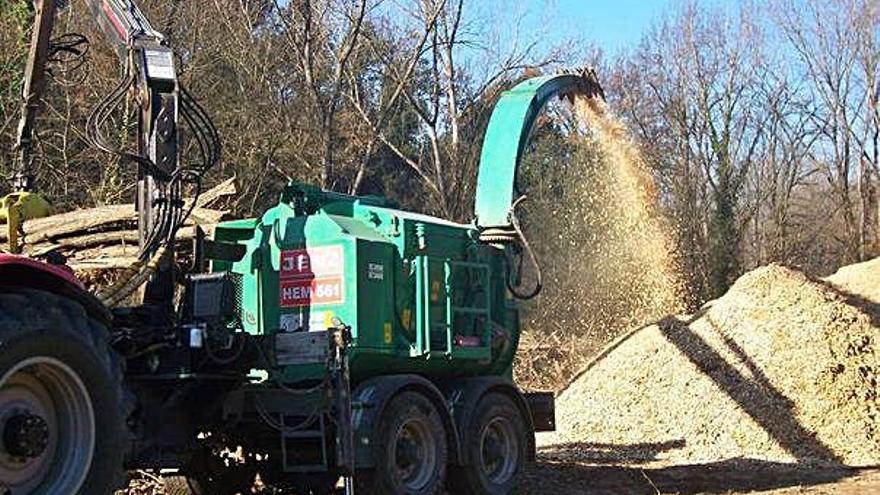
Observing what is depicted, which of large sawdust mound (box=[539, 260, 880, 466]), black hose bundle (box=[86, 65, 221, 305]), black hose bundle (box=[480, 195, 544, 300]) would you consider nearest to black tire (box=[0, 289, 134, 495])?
black hose bundle (box=[86, 65, 221, 305])

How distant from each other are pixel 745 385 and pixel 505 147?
227 inches

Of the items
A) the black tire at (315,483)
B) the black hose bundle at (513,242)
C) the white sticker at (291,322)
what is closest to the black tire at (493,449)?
the black hose bundle at (513,242)

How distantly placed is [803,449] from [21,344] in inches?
421

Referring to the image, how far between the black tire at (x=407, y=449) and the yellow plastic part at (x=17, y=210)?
3002mm

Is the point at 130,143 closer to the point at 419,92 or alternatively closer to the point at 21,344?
the point at 419,92

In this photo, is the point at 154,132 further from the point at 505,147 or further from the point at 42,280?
the point at 505,147

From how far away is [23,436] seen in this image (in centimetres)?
518

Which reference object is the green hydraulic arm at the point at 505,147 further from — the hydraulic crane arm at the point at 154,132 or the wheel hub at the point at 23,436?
the wheel hub at the point at 23,436

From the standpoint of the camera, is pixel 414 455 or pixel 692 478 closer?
pixel 414 455

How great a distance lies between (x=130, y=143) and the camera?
61.3ft

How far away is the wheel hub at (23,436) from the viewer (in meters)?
5.17

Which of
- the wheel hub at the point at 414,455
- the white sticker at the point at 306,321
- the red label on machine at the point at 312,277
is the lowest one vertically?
the wheel hub at the point at 414,455

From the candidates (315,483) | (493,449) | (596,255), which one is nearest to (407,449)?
(315,483)

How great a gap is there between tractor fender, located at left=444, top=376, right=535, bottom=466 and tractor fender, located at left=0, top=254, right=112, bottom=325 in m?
4.09
